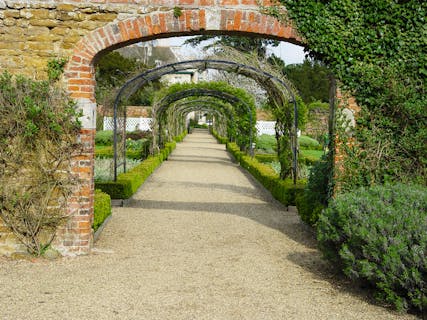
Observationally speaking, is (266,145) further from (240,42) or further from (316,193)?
(316,193)

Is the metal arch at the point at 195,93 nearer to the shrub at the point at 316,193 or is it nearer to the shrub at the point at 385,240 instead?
the shrub at the point at 316,193

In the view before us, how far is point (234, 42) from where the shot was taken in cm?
3177

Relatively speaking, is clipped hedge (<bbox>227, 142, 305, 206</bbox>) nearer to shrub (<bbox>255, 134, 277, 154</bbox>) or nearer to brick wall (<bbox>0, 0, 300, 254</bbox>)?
brick wall (<bbox>0, 0, 300, 254</bbox>)

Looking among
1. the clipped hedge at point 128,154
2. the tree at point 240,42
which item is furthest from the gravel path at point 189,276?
the tree at point 240,42

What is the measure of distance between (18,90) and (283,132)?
24.3 feet

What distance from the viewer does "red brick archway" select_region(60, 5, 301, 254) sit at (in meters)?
6.57

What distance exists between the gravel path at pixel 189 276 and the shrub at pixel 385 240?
0.76ft

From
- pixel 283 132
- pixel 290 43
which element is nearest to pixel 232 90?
pixel 283 132

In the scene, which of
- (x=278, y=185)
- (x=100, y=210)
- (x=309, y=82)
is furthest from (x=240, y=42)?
(x=100, y=210)

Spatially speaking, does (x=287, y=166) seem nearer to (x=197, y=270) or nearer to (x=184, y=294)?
(x=197, y=270)

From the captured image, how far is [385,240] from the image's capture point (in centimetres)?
477

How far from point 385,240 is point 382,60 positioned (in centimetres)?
266

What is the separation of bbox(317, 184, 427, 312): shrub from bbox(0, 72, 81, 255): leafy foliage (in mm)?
2927

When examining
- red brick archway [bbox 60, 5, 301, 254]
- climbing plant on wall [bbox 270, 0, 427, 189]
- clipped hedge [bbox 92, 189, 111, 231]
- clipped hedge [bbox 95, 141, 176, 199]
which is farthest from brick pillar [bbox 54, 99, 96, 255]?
clipped hedge [bbox 95, 141, 176, 199]
